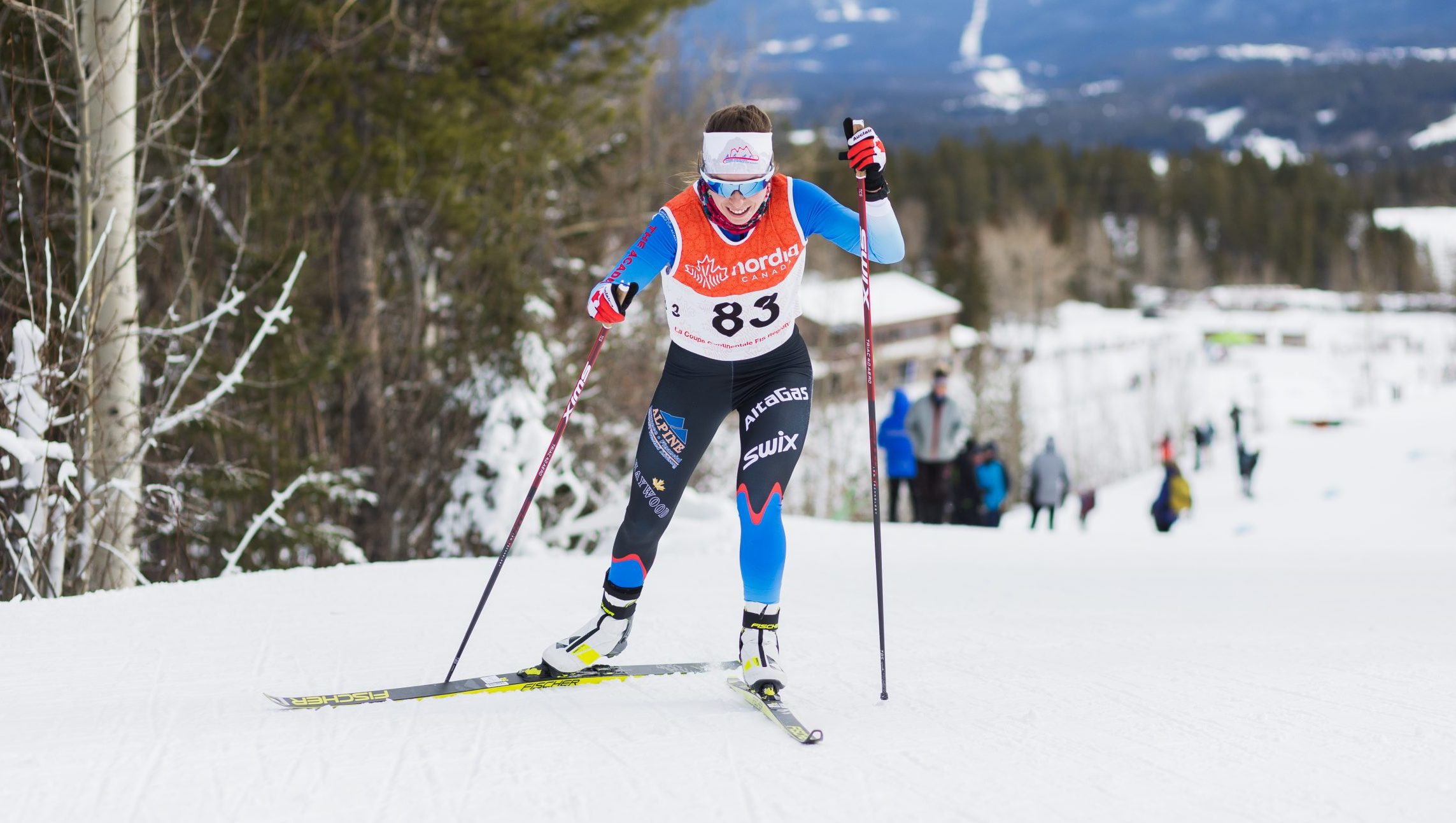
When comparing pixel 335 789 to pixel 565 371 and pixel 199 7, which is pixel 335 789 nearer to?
pixel 199 7

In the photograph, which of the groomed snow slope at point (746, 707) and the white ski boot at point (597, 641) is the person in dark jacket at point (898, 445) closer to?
the groomed snow slope at point (746, 707)

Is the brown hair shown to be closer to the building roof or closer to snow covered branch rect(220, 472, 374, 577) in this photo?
snow covered branch rect(220, 472, 374, 577)

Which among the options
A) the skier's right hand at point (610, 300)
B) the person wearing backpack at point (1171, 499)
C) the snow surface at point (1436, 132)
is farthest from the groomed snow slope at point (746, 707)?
the snow surface at point (1436, 132)

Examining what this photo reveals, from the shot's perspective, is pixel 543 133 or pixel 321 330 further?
pixel 543 133

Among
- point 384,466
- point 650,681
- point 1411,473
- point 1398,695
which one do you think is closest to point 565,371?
point 384,466

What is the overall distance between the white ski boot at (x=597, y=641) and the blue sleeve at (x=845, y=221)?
124 centimetres

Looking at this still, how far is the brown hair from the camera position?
319 cm

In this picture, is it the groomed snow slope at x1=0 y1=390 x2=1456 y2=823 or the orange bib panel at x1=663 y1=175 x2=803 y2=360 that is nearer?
the groomed snow slope at x1=0 y1=390 x2=1456 y2=823

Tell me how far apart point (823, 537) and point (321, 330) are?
4884mm

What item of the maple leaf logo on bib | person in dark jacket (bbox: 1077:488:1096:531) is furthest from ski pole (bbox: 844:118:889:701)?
person in dark jacket (bbox: 1077:488:1096:531)

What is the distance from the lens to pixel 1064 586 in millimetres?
5617

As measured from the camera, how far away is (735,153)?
124 inches

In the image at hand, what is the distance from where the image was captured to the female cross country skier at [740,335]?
3.24 m

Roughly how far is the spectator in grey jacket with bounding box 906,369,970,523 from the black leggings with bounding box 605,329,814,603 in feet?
19.2
